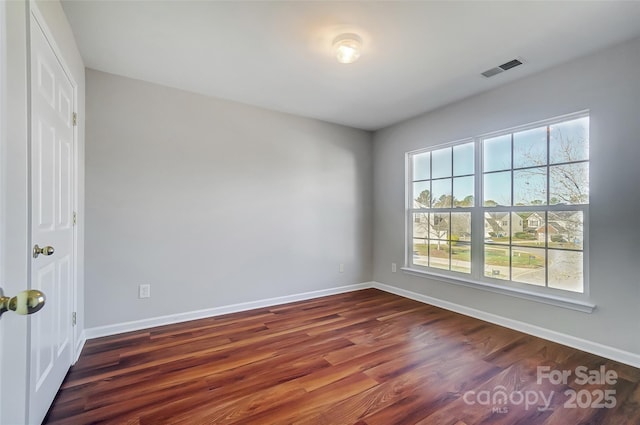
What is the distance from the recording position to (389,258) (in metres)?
4.21

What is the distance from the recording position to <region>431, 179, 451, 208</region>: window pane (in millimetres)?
3541

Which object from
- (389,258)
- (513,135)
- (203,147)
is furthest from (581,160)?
(203,147)

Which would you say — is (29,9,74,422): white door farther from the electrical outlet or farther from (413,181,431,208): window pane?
(413,181,431,208): window pane

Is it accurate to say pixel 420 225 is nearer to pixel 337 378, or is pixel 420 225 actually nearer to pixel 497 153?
pixel 497 153

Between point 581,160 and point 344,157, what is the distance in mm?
2592

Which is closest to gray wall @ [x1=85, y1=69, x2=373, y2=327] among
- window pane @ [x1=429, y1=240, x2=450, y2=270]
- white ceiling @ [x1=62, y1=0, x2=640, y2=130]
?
white ceiling @ [x1=62, y1=0, x2=640, y2=130]

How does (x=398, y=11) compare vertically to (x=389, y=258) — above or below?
above

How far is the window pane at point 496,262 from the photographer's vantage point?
9.72 feet

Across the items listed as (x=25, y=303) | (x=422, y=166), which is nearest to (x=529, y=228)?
(x=422, y=166)

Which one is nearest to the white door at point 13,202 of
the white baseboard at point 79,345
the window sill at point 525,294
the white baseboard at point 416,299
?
the white baseboard at point 79,345

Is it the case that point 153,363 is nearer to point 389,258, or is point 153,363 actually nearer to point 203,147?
point 203,147

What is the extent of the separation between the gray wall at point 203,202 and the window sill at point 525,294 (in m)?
1.37

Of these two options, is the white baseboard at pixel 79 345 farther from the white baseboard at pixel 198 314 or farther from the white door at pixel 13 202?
the white door at pixel 13 202

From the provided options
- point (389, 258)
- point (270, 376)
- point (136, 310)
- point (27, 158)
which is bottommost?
point (270, 376)
